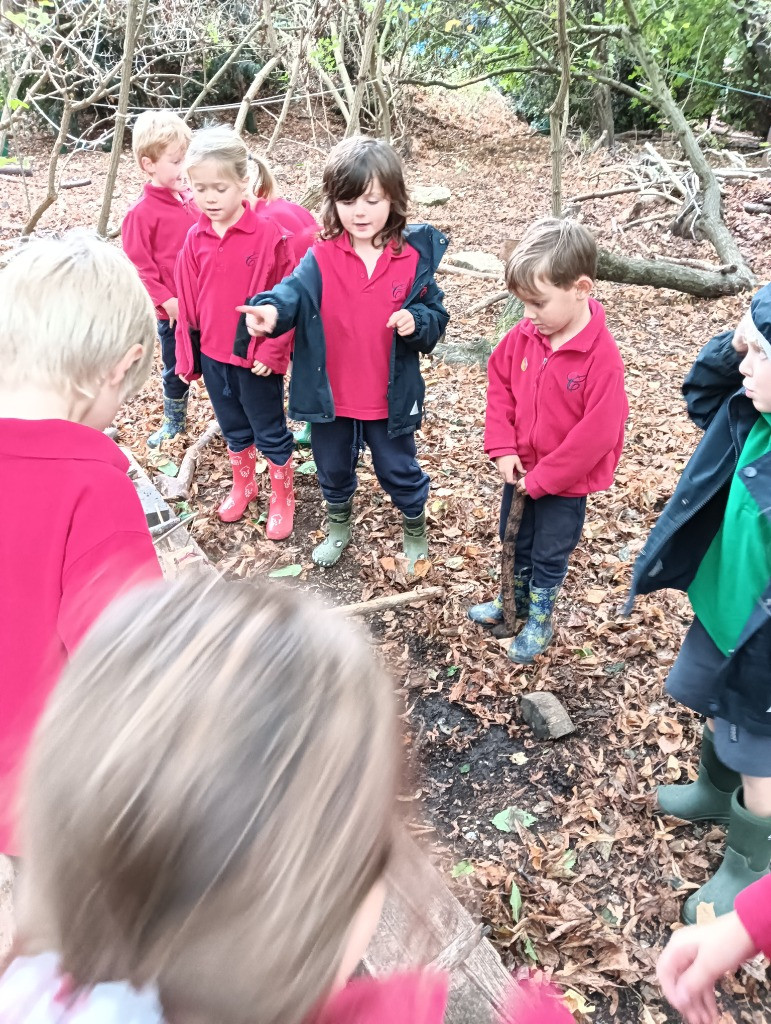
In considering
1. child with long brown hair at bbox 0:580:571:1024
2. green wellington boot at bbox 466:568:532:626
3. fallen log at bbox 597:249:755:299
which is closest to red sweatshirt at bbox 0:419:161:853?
child with long brown hair at bbox 0:580:571:1024

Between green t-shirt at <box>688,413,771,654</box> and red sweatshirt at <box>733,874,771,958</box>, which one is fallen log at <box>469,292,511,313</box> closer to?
green t-shirt at <box>688,413,771,654</box>

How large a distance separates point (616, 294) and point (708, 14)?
1005cm

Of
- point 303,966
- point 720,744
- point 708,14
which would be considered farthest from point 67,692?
point 708,14

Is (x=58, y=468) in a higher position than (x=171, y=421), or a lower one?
higher

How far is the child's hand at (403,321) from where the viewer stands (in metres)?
3.12

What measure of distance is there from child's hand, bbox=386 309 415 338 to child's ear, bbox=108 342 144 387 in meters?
1.55

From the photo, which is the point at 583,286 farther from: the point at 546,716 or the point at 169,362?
the point at 169,362

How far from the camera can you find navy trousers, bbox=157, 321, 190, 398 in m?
4.98

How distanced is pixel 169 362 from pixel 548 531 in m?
→ 3.30

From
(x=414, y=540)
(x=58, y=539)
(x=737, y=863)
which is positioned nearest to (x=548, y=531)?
(x=414, y=540)

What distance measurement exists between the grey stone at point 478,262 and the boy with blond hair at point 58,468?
7609mm

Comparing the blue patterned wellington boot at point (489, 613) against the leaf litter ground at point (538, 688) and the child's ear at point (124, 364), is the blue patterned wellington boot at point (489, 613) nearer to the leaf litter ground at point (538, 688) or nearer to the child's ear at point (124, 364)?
the leaf litter ground at point (538, 688)

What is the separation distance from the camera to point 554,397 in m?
2.77

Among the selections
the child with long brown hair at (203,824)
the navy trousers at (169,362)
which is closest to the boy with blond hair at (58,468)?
the child with long brown hair at (203,824)
